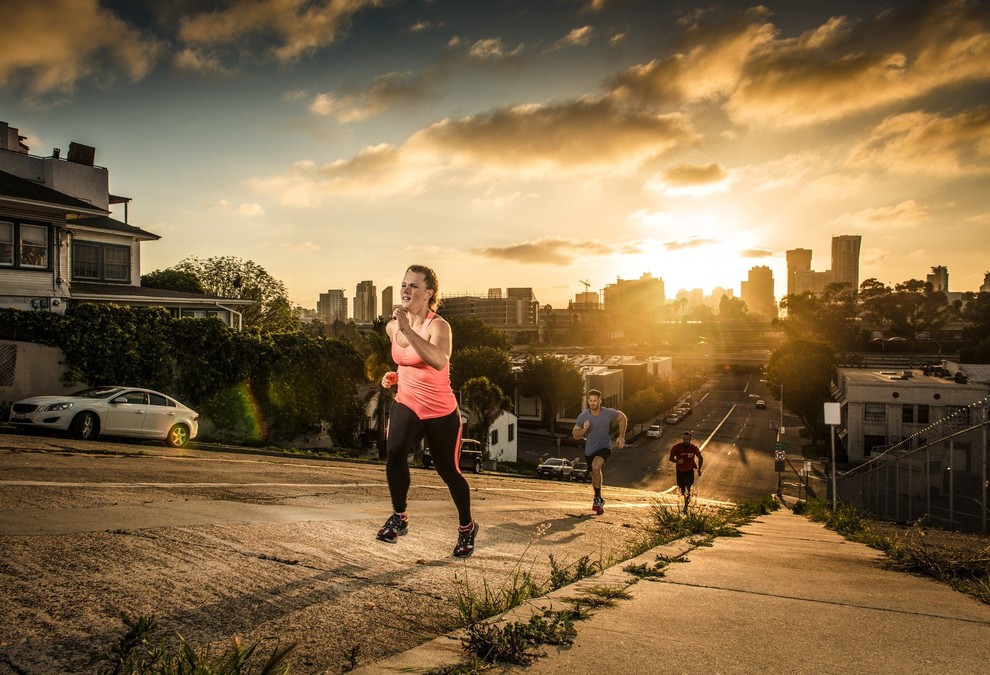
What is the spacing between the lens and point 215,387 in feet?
82.1

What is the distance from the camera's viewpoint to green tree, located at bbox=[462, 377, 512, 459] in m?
47.6

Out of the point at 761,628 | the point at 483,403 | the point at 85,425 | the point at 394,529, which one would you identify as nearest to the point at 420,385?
the point at 394,529

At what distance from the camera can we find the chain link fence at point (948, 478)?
1331cm

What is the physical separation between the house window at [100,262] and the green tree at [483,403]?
82.5 feet

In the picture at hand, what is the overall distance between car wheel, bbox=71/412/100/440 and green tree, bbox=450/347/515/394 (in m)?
46.6

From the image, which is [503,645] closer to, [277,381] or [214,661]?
[214,661]

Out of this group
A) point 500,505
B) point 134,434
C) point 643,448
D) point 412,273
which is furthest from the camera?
point 643,448

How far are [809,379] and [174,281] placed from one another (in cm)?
7207

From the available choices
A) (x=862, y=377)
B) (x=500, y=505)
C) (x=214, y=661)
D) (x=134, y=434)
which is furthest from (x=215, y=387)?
(x=862, y=377)

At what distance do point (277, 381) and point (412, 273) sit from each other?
2592 centimetres

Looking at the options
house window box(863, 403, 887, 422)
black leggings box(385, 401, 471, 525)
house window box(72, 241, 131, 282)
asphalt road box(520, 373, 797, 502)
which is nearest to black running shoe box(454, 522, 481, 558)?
black leggings box(385, 401, 471, 525)

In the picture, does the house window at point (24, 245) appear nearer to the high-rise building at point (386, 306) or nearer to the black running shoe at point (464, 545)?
the high-rise building at point (386, 306)

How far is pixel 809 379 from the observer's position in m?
72.8

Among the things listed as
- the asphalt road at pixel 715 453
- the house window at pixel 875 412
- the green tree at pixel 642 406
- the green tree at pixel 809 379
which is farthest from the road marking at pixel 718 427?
the house window at pixel 875 412
